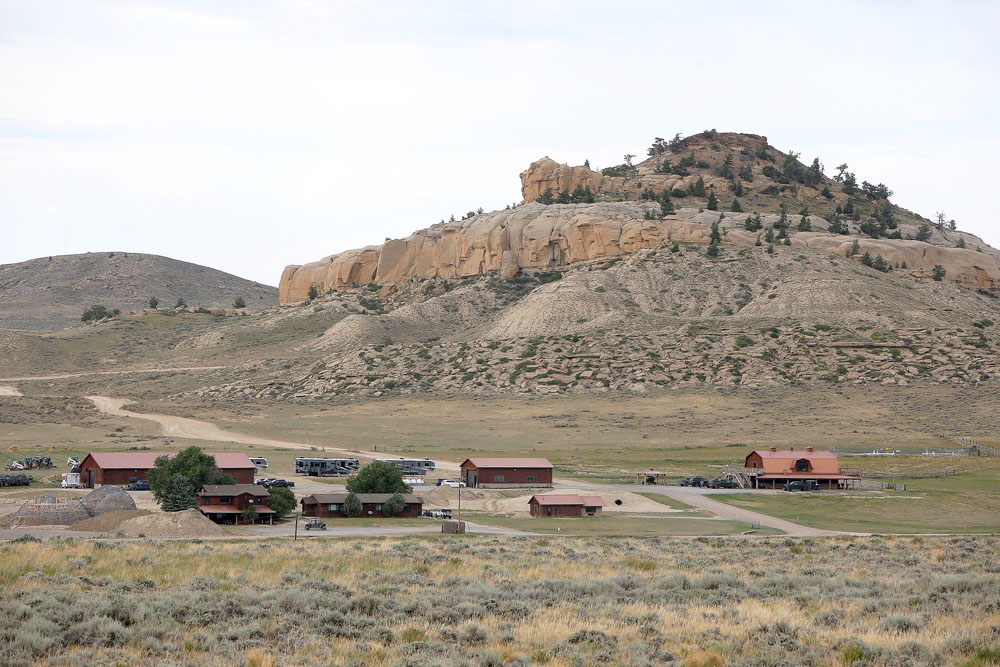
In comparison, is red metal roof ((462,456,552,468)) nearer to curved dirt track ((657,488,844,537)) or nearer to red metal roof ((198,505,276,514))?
curved dirt track ((657,488,844,537))

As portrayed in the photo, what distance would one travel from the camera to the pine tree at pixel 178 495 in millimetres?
52156

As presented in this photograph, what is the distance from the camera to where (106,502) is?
4725 cm

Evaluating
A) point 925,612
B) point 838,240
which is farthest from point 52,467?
point 838,240

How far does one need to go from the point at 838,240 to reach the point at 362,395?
240ft

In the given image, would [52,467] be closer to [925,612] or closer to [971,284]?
[925,612]

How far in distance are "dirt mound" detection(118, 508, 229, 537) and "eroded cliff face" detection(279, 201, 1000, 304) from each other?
111 metres

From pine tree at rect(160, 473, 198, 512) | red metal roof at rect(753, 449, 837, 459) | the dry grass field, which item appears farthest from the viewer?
red metal roof at rect(753, 449, 837, 459)

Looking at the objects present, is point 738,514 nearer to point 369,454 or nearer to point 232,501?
point 232,501

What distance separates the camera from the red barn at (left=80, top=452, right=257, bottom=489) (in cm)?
6162

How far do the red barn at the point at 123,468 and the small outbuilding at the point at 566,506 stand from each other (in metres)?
18.5

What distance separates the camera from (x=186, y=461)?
181 ft

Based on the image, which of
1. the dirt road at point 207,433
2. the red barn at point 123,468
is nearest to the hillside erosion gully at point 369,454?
the dirt road at point 207,433

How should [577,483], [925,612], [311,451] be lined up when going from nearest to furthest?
[925,612], [577,483], [311,451]

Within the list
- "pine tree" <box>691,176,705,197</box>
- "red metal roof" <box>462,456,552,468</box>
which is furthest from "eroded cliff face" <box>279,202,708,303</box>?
"red metal roof" <box>462,456,552,468</box>
